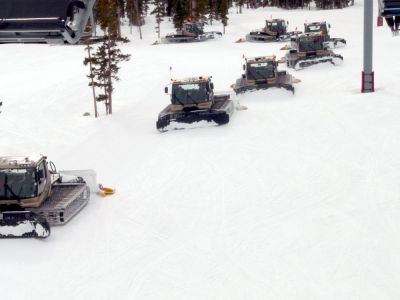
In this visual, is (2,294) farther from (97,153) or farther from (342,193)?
(97,153)

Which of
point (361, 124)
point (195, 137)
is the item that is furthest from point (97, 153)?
point (361, 124)

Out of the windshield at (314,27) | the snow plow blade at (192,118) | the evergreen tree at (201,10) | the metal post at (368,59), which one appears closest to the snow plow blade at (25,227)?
the snow plow blade at (192,118)

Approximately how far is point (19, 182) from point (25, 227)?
57.5 inches

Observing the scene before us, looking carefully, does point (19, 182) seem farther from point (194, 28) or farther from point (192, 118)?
point (194, 28)

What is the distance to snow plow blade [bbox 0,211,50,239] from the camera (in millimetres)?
13523

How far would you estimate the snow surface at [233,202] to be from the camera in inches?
447

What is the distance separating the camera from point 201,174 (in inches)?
714

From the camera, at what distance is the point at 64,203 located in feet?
48.4

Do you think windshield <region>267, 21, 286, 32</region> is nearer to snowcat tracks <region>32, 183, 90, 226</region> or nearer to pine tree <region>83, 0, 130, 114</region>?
pine tree <region>83, 0, 130, 114</region>

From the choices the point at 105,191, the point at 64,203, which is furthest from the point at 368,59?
the point at 64,203

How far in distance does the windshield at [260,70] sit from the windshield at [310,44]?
8.02 m

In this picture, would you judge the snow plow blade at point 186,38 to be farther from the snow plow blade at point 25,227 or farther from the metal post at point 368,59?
the snow plow blade at point 25,227

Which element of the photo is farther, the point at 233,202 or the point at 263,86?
the point at 263,86

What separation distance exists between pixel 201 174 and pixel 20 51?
145 ft
